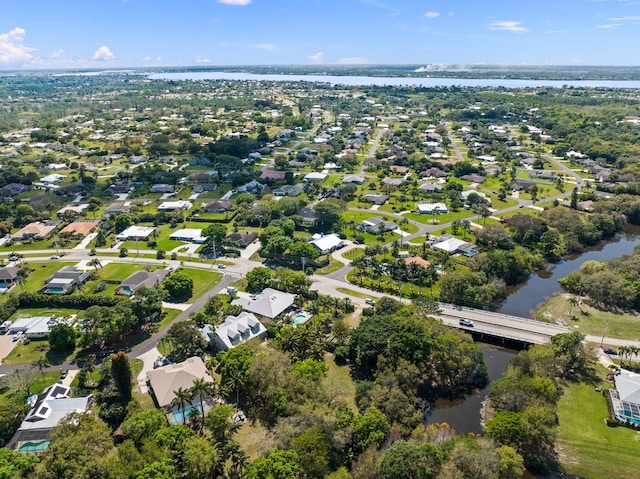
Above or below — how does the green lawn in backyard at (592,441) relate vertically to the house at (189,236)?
below

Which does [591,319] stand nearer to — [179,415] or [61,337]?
[179,415]

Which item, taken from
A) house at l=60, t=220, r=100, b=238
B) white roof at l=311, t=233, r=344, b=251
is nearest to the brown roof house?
white roof at l=311, t=233, r=344, b=251

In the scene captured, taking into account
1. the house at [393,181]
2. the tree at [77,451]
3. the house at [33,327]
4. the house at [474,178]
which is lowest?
the house at [33,327]

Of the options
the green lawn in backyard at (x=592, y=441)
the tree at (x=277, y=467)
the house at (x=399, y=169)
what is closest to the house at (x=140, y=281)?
the tree at (x=277, y=467)

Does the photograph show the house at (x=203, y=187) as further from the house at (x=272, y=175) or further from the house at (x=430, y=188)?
the house at (x=430, y=188)

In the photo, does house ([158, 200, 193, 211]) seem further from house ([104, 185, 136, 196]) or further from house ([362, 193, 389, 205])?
house ([362, 193, 389, 205])

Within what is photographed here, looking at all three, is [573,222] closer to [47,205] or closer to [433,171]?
[433,171]

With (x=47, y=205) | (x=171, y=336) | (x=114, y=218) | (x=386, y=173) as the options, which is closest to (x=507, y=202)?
(x=386, y=173)
